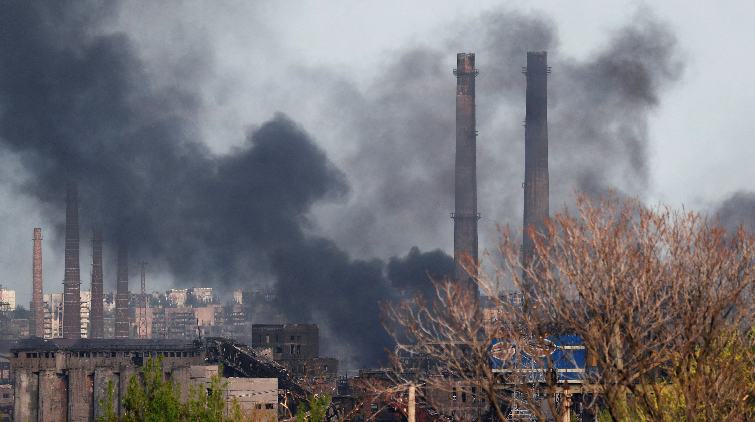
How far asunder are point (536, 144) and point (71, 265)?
50500 millimetres

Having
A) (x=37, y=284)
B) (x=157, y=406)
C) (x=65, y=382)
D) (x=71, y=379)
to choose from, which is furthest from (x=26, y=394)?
(x=37, y=284)

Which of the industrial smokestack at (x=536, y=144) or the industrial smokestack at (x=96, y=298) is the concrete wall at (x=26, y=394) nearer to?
the industrial smokestack at (x=96, y=298)

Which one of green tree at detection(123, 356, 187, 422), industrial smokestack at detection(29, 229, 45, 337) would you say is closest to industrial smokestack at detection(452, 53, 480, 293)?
industrial smokestack at detection(29, 229, 45, 337)

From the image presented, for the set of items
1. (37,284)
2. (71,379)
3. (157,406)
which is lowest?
(71,379)

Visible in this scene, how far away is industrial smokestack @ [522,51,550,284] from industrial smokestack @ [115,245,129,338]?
47.5m

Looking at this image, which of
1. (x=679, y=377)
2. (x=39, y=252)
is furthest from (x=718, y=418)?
(x=39, y=252)

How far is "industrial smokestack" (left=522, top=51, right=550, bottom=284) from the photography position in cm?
9844

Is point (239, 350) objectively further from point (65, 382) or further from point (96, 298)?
point (96, 298)

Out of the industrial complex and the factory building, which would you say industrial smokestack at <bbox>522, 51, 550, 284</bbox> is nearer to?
the industrial complex

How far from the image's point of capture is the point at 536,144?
99.4m

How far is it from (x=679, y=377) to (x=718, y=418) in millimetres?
1815

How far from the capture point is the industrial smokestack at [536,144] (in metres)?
98.4

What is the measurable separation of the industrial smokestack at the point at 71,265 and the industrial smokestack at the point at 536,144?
47.0 metres

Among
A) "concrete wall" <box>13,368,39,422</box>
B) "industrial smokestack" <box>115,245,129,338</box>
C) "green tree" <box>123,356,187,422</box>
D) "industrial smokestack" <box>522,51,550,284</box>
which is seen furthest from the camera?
"industrial smokestack" <box>115,245,129,338</box>
